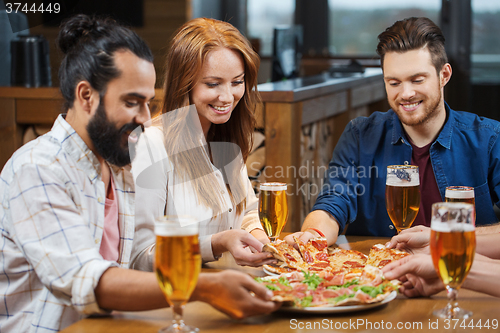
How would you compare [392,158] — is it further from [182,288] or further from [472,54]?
[472,54]

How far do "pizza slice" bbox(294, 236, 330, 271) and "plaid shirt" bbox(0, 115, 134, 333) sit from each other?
0.48 m

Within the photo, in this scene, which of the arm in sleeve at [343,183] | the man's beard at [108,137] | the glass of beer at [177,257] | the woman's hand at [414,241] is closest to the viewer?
the glass of beer at [177,257]

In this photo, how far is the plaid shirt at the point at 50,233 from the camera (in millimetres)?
1065

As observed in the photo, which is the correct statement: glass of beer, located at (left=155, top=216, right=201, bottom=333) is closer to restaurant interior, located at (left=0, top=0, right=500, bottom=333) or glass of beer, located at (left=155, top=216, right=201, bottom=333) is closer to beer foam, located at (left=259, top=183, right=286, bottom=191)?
restaurant interior, located at (left=0, top=0, right=500, bottom=333)

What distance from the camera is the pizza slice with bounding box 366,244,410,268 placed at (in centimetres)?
132

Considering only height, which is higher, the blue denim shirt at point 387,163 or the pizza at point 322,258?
the blue denim shirt at point 387,163

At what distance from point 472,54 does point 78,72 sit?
20.5ft

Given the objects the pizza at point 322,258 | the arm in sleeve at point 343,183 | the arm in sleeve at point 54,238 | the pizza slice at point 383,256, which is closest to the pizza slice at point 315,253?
the pizza at point 322,258

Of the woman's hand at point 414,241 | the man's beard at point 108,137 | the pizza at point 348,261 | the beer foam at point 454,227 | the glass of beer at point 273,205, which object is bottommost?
the pizza at point 348,261

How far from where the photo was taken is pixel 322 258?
4.60 ft

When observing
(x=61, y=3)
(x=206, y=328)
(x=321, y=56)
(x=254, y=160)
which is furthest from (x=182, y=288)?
(x=321, y=56)

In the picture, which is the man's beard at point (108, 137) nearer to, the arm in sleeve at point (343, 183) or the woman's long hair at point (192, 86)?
the woman's long hair at point (192, 86)

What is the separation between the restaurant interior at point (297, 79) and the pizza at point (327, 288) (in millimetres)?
33

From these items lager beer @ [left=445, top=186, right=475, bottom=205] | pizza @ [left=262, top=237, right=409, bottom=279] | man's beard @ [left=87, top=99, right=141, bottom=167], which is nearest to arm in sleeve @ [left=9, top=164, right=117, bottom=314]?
man's beard @ [left=87, top=99, right=141, bottom=167]
